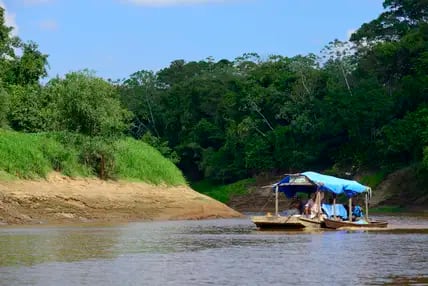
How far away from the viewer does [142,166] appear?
52906mm

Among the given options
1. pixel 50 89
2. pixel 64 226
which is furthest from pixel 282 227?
pixel 50 89

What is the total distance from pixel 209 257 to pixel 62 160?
2370 centimetres

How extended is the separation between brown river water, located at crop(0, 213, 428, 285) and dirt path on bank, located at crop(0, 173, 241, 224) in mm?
4317

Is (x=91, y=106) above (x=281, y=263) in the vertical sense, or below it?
above

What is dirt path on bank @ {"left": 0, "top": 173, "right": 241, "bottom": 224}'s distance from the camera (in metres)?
41.5

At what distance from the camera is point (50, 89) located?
5797 centimetres

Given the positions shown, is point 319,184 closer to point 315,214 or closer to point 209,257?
point 315,214

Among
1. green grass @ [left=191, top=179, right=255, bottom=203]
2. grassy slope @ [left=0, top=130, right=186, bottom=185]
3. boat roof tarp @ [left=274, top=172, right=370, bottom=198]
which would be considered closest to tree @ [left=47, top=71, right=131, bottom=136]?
grassy slope @ [left=0, top=130, right=186, bottom=185]

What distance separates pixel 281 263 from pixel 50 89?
37419 millimetres

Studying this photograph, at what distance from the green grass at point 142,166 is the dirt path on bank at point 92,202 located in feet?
3.15

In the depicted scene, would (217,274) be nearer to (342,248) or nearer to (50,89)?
(342,248)

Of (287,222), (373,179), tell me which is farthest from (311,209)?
(373,179)

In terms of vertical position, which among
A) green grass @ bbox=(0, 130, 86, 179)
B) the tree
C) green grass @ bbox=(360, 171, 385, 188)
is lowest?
green grass @ bbox=(0, 130, 86, 179)

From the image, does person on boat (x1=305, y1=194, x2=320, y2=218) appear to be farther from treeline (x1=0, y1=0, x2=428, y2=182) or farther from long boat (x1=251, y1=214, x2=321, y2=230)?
treeline (x1=0, y1=0, x2=428, y2=182)
